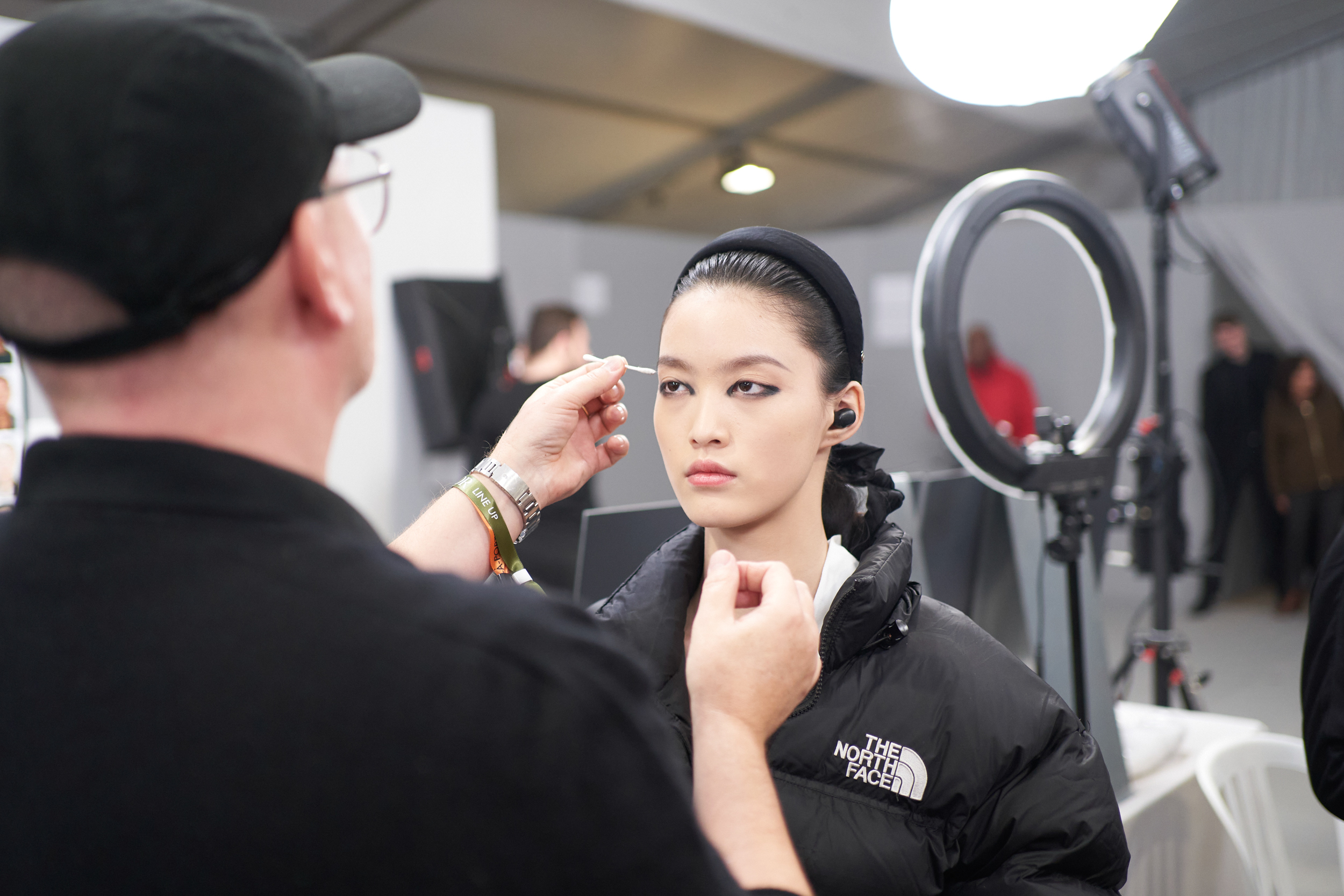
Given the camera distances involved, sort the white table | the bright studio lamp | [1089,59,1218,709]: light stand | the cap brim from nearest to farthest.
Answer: the cap brim → the bright studio lamp → the white table → [1089,59,1218,709]: light stand

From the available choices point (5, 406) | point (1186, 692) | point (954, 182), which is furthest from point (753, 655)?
point (954, 182)

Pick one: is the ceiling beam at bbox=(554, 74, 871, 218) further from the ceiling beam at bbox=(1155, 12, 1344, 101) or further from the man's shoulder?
the man's shoulder

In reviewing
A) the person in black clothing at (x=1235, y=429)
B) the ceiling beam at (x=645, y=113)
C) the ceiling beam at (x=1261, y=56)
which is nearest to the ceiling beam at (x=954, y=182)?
the ceiling beam at (x=645, y=113)

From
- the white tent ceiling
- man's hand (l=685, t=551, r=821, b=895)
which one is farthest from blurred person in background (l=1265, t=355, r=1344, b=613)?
man's hand (l=685, t=551, r=821, b=895)

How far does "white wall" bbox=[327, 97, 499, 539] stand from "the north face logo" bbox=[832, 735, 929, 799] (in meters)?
2.45

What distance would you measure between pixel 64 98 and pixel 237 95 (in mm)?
75

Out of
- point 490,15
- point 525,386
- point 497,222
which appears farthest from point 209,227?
point 497,222

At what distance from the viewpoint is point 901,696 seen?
1.01 m

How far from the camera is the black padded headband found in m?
1.11

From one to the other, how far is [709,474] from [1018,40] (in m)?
0.85

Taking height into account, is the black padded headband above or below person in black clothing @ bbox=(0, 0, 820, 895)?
above

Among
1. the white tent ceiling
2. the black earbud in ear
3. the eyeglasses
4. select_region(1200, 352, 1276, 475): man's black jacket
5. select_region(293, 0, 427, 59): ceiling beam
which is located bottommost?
the black earbud in ear

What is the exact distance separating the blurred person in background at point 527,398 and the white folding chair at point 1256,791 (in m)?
1.32

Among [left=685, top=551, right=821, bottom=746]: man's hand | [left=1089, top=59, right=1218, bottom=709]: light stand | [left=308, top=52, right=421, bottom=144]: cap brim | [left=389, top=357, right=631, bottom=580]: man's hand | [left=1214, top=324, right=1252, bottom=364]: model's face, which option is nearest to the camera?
[left=308, top=52, right=421, bottom=144]: cap brim
